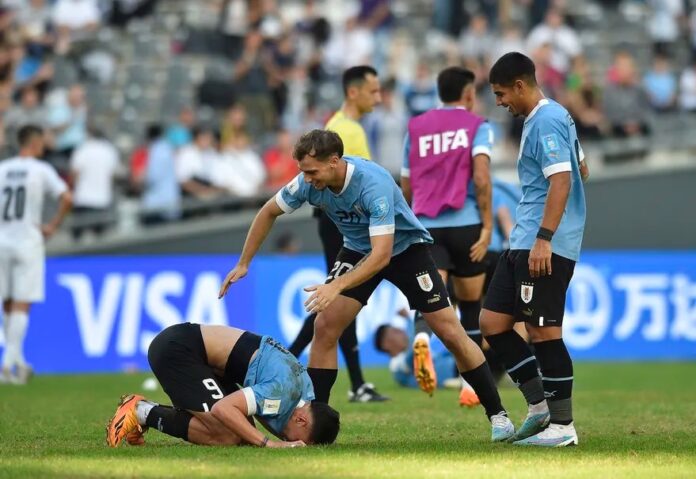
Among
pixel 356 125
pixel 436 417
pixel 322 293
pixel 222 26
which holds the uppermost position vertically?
pixel 222 26

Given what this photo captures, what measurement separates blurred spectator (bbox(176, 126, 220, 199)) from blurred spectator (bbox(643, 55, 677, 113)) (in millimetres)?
7503

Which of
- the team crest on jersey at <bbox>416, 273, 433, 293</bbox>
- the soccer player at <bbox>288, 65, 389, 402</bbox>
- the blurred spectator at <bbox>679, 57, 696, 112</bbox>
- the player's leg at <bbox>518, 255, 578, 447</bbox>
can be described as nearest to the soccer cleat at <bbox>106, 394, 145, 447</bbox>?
the team crest on jersey at <bbox>416, 273, 433, 293</bbox>

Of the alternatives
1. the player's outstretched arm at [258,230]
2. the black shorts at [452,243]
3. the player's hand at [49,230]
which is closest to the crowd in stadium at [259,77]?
the player's hand at [49,230]

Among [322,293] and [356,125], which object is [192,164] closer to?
[356,125]

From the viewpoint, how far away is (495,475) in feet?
24.8

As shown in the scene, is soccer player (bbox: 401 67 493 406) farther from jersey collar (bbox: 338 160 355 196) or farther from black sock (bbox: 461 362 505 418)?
jersey collar (bbox: 338 160 355 196)

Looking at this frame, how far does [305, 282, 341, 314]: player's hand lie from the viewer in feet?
28.3

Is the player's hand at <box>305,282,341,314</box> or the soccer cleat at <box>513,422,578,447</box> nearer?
the player's hand at <box>305,282,341,314</box>

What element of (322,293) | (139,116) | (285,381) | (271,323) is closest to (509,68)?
(322,293)

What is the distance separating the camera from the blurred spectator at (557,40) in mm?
23859

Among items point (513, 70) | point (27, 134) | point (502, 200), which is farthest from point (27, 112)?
point (513, 70)

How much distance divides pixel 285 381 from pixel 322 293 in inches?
23.4

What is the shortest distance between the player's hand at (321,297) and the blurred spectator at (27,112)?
1324 centimetres

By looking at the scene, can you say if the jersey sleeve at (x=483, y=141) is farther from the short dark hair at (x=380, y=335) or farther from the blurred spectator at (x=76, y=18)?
the blurred spectator at (x=76, y=18)
